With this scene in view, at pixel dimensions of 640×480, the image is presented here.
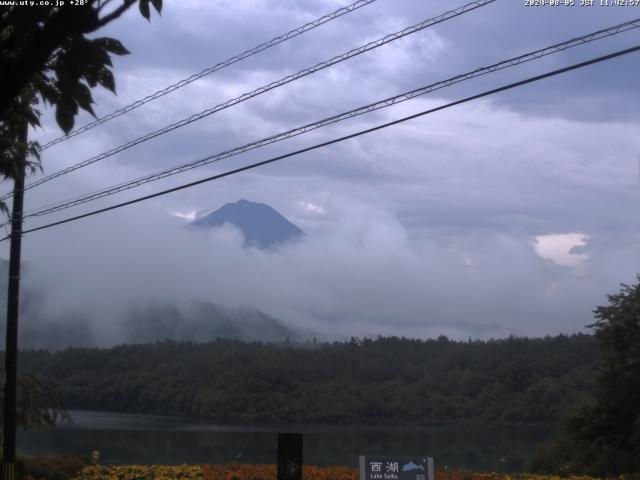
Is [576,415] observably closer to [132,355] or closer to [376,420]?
[376,420]

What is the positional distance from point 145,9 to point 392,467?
34.0 feet

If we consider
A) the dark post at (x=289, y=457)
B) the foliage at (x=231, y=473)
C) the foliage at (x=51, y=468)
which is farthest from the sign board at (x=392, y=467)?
the foliage at (x=51, y=468)

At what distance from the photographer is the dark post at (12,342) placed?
52.7 feet

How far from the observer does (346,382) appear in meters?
36.9

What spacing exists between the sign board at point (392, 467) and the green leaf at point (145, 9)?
10.2 metres

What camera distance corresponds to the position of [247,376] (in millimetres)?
38344

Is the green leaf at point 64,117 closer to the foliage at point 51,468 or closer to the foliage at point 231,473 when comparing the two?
the foliage at point 231,473

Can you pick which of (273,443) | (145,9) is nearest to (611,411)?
(273,443)

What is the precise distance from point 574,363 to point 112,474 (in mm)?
24934

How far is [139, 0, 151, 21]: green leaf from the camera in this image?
15.2 ft

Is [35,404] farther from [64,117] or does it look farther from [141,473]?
[64,117]

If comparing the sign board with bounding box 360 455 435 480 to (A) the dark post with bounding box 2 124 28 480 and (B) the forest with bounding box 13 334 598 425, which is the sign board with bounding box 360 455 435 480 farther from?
(B) the forest with bounding box 13 334 598 425

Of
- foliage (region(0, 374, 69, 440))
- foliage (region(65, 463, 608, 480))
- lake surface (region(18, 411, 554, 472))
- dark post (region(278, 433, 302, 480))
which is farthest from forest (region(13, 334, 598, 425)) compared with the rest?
dark post (region(278, 433, 302, 480))

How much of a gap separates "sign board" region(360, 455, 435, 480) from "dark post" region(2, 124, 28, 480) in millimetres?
6680
